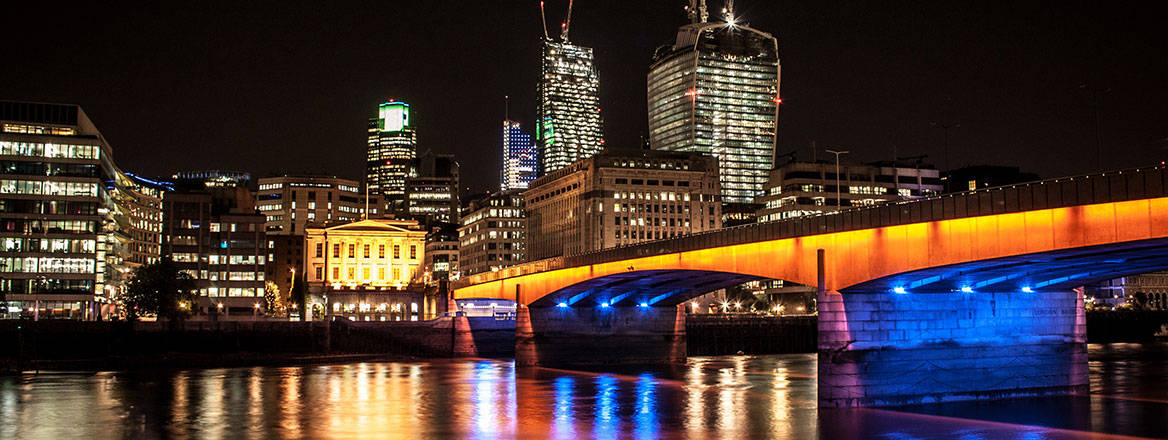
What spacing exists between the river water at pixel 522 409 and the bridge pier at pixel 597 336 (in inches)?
419

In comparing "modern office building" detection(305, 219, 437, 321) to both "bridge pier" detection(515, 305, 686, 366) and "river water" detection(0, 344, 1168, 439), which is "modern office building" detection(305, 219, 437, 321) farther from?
"river water" detection(0, 344, 1168, 439)

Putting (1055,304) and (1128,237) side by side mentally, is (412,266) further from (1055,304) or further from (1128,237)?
(1128,237)

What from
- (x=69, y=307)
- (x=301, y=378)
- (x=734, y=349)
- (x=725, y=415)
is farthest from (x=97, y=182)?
(x=725, y=415)

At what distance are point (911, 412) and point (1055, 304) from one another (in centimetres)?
1349

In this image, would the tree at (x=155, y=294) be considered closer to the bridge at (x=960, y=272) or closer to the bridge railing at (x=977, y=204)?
the bridge railing at (x=977, y=204)

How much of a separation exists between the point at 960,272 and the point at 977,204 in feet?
16.5

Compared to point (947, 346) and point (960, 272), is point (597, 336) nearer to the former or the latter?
point (947, 346)

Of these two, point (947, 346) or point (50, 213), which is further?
point (50, 213)

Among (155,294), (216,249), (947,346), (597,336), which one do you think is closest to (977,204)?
(947,346)

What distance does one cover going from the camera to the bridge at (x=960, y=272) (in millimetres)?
41500

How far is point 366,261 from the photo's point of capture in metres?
178

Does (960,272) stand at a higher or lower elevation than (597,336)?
higher

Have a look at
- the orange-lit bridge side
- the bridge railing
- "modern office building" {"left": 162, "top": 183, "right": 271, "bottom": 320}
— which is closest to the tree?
"modern office building" {"left": 162, "top": 183, "right": 271, "bottom": 320}

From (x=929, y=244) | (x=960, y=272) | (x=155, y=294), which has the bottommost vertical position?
(x=960, y=272)
